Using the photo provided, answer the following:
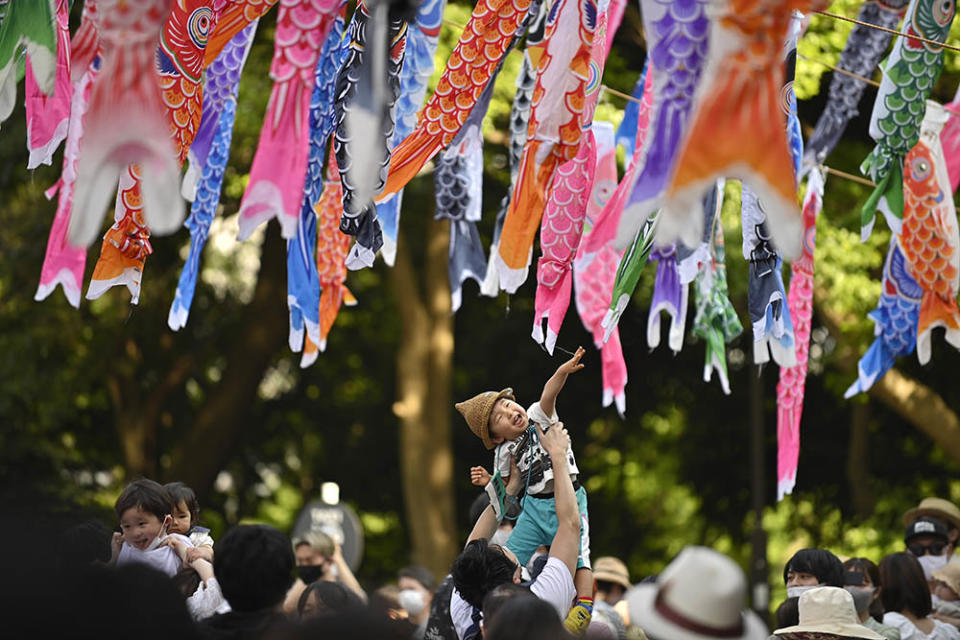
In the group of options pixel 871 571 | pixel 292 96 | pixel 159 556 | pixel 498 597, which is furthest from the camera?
pixel 871 571

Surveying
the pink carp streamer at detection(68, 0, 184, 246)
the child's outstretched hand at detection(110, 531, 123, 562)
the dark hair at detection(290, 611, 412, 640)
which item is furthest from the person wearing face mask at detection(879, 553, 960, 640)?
the pink carp streamer at detection(68, 0, 184, 246)

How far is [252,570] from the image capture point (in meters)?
3.94

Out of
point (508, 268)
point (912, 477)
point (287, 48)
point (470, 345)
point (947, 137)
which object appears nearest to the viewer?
point (287, 48)

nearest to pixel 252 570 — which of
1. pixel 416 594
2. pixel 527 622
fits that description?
pixel 527 622

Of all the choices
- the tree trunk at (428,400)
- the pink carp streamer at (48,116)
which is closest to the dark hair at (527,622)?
the pink carp streamer at (48,116)

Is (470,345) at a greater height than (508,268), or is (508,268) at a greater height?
(508,268)

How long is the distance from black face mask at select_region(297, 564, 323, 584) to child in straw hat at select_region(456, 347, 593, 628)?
8.41 ft

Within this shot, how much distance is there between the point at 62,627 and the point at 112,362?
13200 millimetres

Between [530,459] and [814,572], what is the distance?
1511 mm

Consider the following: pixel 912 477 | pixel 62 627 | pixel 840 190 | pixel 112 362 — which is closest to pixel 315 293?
pixel 62 627

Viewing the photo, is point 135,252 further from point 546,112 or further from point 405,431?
point 405,431

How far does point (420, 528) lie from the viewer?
15.3 meters

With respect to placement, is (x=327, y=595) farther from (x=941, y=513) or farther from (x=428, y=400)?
(x=428, y=400)

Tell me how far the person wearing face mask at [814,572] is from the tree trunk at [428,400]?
9.30m
